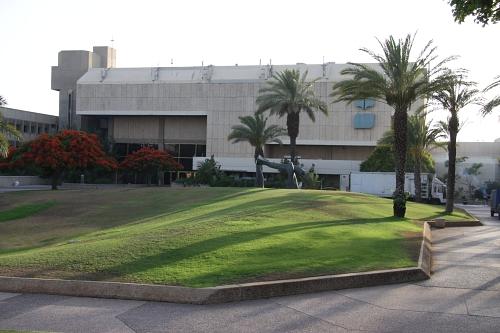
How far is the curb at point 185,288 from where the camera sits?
8695 mm

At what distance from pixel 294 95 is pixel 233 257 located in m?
39.1

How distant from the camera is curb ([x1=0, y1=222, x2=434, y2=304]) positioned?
870 cm

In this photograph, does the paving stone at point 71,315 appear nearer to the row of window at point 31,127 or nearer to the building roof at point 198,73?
the building roof at point 198,73

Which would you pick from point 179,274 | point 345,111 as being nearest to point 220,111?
point 345,111

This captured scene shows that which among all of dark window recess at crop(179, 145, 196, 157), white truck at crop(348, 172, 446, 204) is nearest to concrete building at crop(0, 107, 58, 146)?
dark window recess at crop(179, 145, 196, 157)

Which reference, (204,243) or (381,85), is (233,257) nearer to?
(204,243)

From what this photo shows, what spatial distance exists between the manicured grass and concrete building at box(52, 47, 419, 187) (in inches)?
1795

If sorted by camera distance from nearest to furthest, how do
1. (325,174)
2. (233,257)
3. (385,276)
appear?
(385,276), (233,257), (325,174)

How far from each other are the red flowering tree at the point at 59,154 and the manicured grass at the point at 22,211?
1500 cm

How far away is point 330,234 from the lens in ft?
50.4

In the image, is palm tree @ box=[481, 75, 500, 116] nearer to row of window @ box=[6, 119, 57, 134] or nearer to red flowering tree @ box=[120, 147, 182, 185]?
red flowering tree @ box=[120, 147, 182, 185]

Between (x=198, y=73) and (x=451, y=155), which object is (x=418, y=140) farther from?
(x=198, y=73)

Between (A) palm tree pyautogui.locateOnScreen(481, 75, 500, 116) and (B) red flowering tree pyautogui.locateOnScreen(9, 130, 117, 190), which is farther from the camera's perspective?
(B) red flowering tree pyautogui.locateOnScreen(9, 130, 117, 190)

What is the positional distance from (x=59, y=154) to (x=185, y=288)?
43.5 m
